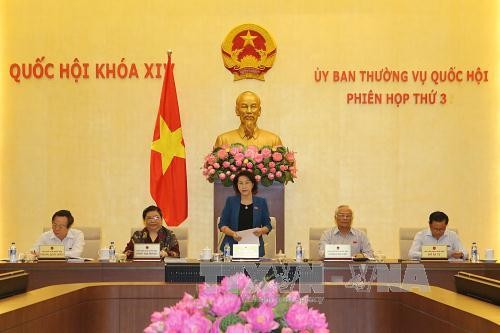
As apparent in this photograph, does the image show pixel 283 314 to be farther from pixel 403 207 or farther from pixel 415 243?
pixel 403 207

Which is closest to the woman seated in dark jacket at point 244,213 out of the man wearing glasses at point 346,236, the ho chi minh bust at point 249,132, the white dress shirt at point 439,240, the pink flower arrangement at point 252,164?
the man wearing glasses at point 346,236

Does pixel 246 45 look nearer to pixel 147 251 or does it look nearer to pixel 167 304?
pixel 147 251

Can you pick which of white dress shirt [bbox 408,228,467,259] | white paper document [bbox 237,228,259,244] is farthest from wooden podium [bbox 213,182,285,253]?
white paper document [bbox 237,228,259,244]

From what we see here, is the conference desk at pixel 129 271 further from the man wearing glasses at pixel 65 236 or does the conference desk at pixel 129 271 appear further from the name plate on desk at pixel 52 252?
the man wearing glasses at pixel 65 236

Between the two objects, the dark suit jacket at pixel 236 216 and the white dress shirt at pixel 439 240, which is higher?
the dark suit jacket at pixel 236 216

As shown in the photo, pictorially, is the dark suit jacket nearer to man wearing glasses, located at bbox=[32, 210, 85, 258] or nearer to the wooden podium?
man wearing glasses, located at bbox=[32, 210, 85, 258]

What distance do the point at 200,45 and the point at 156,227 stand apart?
3308 millimetres

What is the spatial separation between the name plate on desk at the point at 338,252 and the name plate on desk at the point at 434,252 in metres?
0.60

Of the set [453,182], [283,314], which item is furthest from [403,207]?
[283,314]

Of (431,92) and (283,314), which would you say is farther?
(431,92)

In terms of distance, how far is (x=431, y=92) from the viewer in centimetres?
885

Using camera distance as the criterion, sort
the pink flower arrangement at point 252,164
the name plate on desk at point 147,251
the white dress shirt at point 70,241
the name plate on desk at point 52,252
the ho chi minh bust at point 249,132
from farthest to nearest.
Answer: the ho chi minh bust at point 249,132
the pink flower arrangement at point 252,164
the white dress shirt at point 70,241
the name plate on desk at point 52,252
the name plate on desk at point 147,251

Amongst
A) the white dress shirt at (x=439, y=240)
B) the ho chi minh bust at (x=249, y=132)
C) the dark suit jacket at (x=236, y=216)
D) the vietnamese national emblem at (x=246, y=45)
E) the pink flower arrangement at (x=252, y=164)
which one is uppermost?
the vietnamese national emblem at (x=246, y=45)

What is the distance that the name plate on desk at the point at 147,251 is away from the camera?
5.70 meters
